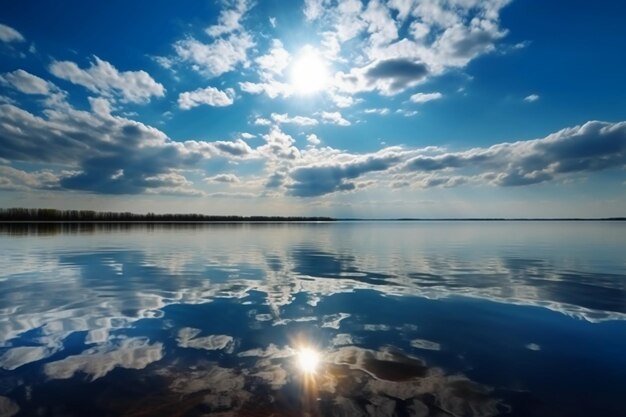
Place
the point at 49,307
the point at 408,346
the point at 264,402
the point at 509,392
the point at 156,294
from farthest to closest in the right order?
the point at 156,294 → the point at 49,307 → the point at 408,346 → the point at 509,392 → the point at 264,402

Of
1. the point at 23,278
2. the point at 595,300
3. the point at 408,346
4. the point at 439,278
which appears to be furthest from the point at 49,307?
the point at 595,300

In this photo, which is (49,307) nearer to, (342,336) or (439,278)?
(342,336)

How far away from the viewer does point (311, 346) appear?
33.8ft

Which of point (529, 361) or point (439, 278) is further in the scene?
point (439, 278)

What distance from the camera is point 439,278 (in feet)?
71.3

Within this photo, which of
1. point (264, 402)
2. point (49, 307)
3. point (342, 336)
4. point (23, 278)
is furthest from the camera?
point (23, 278)

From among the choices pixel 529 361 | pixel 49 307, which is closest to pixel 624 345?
pixel 529 361

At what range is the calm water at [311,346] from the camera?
7102 mm

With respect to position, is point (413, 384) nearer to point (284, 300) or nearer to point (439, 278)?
point (284, 300)

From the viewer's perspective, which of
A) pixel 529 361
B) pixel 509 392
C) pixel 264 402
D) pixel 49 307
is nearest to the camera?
pixel 264 402

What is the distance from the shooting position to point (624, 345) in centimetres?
1055

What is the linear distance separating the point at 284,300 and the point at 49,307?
379 inches

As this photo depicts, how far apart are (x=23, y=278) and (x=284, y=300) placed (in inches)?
661

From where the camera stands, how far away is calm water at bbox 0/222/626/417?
710 cm
